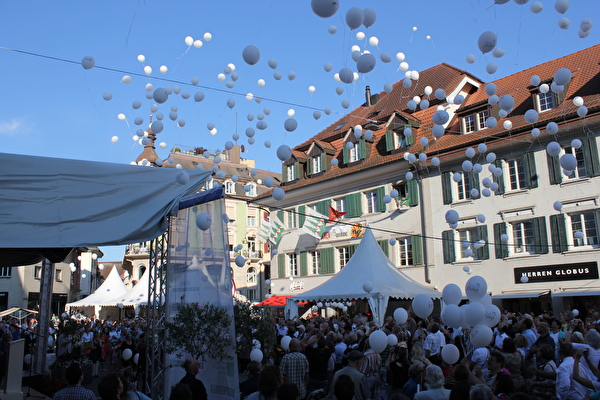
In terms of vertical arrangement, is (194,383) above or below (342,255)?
below

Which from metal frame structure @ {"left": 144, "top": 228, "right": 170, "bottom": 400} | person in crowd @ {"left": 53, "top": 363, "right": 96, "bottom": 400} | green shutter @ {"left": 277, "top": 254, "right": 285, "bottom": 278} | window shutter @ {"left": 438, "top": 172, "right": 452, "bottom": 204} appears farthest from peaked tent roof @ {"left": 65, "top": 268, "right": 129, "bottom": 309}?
person in crowd @ {"left": 53, "top": 363, "right": 96, "bottom": 400}

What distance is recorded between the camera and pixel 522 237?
67.1 ft

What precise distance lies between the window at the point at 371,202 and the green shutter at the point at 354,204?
41 cm

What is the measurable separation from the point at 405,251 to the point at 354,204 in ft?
12.1

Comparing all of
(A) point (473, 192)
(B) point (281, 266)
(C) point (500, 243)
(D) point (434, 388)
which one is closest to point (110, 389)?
(D) point (434, 388)

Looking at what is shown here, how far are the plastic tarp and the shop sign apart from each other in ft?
53.5

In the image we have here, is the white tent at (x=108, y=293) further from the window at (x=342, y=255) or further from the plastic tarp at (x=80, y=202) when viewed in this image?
the plastic tarp at (x=80, y=202)

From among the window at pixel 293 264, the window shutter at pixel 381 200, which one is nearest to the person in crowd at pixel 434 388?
the window shutter at pixel 381 200

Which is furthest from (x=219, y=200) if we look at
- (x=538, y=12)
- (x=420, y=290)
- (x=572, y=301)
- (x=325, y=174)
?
(x=325, y=174)

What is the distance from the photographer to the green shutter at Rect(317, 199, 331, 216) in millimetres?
27788

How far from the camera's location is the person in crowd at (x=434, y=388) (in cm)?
487

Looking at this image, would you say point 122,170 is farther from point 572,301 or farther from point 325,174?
point 325,174

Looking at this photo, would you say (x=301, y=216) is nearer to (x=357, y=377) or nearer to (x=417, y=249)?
(x=417, y=249)

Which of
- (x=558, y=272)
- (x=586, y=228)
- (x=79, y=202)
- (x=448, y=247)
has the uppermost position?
(x=586, y=228)
